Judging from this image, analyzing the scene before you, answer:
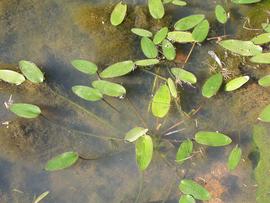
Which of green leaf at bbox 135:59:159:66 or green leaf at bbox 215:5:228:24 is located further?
green leaf at bbox 215:5:228:24

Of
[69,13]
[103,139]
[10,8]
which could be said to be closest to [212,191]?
[103,139]

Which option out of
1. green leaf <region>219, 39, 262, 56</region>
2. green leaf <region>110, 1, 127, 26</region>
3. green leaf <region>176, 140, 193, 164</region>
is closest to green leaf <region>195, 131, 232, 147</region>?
green leaf <region>176, 140, 193, 164</region>

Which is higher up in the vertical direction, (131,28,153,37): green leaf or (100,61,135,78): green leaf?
(131,28,153,37): green leaf

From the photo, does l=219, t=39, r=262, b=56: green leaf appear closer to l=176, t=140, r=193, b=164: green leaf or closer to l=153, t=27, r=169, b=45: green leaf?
l=153, t=27, r=169, b=45: green leaf

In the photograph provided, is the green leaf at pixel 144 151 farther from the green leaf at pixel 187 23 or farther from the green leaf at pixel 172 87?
the green leaf at pixel 187 23

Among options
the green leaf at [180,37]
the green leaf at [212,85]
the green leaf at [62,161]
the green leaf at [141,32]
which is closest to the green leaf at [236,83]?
the green leaf at [212,85]

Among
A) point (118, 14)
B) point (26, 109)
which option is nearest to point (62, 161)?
point (26, 109)

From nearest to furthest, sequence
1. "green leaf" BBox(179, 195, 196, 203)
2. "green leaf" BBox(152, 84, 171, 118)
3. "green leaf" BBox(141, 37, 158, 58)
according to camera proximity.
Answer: "green leaf" BBox(179, 195, 196, 203) < "green leaf" BBox(152, 84, 171, 118) < "green leaf" BBox(141, 37, 158, 58)
